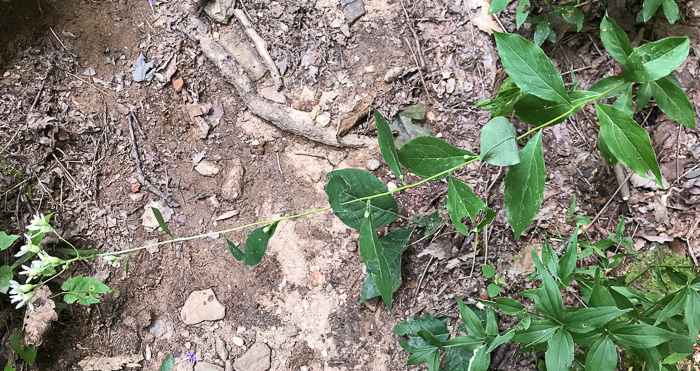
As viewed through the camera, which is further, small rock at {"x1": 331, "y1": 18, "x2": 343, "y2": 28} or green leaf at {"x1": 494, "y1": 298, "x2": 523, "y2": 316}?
small rock at {"x1": 331, "y1": 18, "x2": 343, "y2": 28}

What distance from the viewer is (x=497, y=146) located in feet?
3.97

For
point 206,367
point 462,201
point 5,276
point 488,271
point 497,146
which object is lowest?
point 488,271

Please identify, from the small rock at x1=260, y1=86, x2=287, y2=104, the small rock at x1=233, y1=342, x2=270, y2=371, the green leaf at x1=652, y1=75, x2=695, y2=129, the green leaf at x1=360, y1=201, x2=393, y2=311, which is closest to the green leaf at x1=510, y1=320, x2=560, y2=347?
the green leaf at x1=360, y1=201, x2=393, y2=311

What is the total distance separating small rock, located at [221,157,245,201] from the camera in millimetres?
2494

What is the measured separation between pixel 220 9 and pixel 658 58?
242 centimetres

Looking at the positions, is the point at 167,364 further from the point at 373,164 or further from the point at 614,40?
the point at 614,40

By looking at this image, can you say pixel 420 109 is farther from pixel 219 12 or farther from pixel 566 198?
pixel 219 12

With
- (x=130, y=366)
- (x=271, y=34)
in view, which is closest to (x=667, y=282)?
(x=271, y=34)

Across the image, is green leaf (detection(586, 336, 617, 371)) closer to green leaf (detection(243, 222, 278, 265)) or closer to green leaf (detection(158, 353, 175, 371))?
green leaf (detection(243, 222, 278, 265))

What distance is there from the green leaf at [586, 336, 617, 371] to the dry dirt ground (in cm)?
63

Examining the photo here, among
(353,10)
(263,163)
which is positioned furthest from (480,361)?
(353,10)

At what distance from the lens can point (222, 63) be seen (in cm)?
265

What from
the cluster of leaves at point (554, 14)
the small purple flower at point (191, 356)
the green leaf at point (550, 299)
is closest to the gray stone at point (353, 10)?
the cluster of leaves at point (554, 14)

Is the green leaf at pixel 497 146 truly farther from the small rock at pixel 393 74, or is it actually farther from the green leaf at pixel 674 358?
the small rock at pixel 393 74
